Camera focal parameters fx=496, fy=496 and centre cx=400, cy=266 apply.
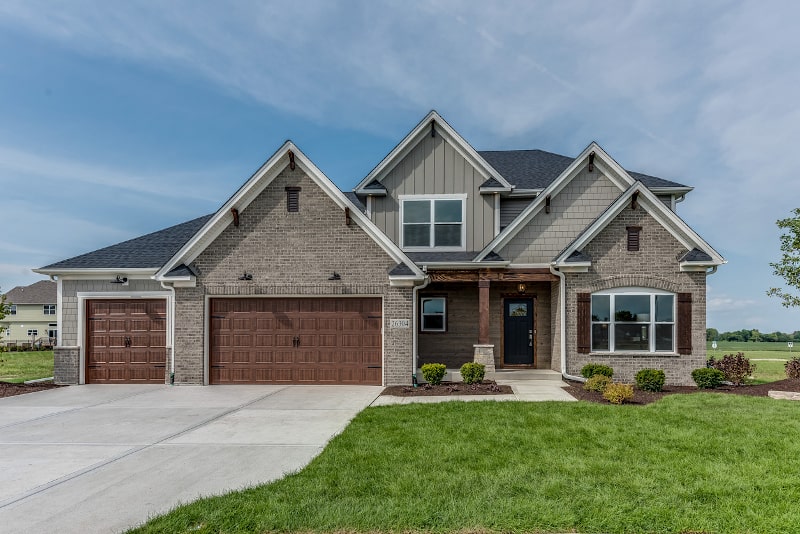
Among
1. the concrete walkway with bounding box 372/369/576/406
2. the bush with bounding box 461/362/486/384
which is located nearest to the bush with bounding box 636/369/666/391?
the concrete walkway with bounding box 372/369/576/406

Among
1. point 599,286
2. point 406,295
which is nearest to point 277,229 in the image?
point 406,295

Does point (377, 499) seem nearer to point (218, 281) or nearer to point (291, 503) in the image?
point (291, 503)

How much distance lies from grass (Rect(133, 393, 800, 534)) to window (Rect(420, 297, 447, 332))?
7712 mm

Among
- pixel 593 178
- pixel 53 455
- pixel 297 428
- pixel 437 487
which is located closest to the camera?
pixel 437 487

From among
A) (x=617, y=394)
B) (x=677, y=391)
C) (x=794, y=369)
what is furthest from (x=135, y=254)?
(x=794, y=369)

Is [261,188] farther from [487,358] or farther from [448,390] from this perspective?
[487,358]

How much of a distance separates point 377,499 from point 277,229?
10.1 metres

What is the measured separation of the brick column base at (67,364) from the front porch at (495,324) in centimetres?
1062

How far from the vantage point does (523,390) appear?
13070mm

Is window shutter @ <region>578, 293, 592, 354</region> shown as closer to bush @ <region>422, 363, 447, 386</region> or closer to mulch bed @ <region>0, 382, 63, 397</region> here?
bush @ <region>422, 363, 447, 386</region>

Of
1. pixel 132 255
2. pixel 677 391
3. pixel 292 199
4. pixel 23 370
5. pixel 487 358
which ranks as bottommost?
pixel 23 370

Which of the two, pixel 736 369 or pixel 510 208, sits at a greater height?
pixel 510 208

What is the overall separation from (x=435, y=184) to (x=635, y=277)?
22.8ft

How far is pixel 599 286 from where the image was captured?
14500 mm
